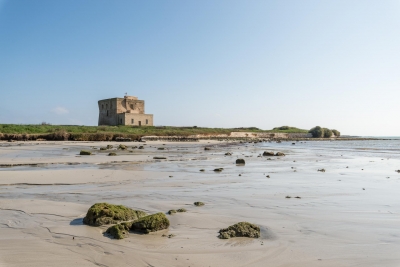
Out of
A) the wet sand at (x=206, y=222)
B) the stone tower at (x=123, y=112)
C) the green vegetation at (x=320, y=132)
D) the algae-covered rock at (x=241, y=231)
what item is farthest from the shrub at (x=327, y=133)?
the algae-covered rock at (x=241, y=231)

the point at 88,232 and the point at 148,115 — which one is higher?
the point at 148,115

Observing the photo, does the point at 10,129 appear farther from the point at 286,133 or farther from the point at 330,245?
the point at 286,133

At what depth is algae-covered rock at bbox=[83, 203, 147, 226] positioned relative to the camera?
199 inches

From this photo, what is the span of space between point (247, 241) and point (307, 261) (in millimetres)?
904

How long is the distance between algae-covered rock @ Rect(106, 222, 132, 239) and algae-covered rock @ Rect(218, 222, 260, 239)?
53.1 inches

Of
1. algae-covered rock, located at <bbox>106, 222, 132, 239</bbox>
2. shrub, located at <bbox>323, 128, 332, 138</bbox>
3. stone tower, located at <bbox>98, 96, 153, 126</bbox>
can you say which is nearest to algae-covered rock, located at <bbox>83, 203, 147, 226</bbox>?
algae-covered rock, located at <bbox>106, 222, 132, 239</bbox>

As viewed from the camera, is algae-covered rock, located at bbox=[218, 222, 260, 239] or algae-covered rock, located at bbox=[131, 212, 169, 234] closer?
algae-covered rock, located at bbox=[218, 222, 260, 239]

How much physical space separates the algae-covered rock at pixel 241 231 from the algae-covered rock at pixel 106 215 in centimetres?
164

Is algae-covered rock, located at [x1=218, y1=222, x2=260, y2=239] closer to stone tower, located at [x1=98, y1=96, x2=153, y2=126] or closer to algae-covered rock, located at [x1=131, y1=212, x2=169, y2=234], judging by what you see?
algae-covered rock, located at [x1=131, y1=212, x2=169, y2=234]

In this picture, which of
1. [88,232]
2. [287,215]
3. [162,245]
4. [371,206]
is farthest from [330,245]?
[88,232]

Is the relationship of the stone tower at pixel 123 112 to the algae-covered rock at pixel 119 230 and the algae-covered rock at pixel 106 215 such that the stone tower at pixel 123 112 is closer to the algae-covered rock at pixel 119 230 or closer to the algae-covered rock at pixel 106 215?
the algae-covered rock at pixel 106 215

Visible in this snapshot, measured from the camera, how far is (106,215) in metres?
5.14

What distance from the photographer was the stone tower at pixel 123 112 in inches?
2382

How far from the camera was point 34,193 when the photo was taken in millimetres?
7379
